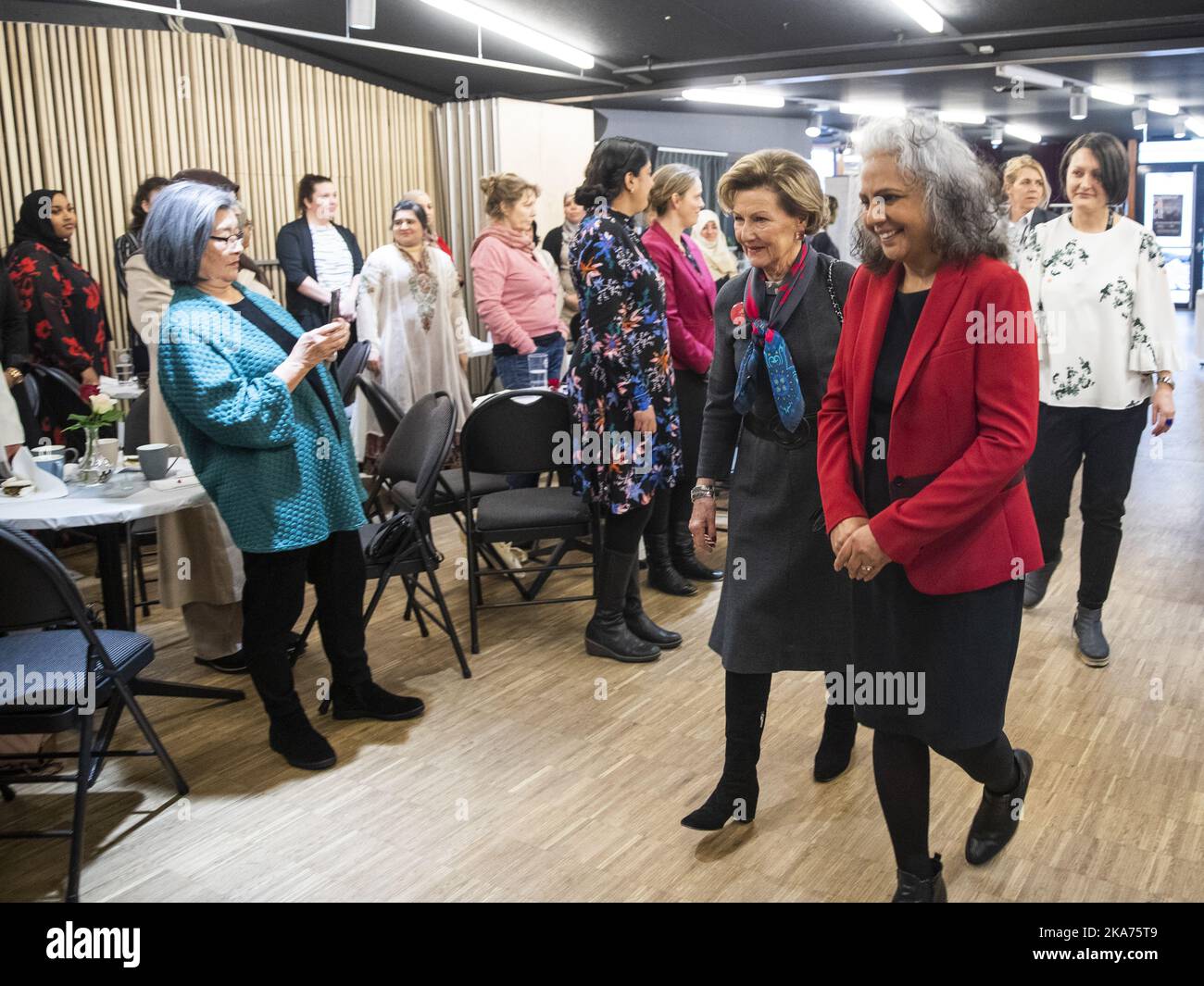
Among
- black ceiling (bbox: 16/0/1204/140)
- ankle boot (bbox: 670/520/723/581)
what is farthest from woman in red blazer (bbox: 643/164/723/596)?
black ceiling (bbox: 16/0/1204/140)

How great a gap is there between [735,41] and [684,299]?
5.83m

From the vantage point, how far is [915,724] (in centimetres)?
199

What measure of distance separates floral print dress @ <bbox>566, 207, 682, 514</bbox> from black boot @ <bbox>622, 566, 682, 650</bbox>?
0.41 meters

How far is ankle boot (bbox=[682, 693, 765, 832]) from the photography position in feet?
8.51

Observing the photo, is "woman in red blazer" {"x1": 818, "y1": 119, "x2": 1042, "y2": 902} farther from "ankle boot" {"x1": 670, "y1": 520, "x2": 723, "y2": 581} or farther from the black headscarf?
the black headscarf

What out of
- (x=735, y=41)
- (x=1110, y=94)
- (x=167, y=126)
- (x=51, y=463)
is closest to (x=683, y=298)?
(x=51, y=463)

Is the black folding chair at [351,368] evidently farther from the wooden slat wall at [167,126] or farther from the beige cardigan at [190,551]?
the wooden slat wall at [167,126]

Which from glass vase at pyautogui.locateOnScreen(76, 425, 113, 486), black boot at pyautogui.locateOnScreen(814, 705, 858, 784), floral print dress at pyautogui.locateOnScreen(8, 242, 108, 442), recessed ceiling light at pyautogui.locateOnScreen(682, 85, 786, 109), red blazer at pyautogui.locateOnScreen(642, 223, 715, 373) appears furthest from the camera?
recessed ceiling light at pyautogui.locateOnScreen(682, 85, 786, 109)

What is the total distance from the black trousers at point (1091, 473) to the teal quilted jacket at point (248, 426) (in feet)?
7.78

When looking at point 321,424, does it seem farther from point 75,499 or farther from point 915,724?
point 915,724

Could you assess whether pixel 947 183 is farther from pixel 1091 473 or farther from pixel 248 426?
pixel 1091 473

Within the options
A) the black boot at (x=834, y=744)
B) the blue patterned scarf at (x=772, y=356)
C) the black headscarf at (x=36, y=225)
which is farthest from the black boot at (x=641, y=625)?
the black headscarf at (x=36, y=225)

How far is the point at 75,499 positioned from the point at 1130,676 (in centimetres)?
336
